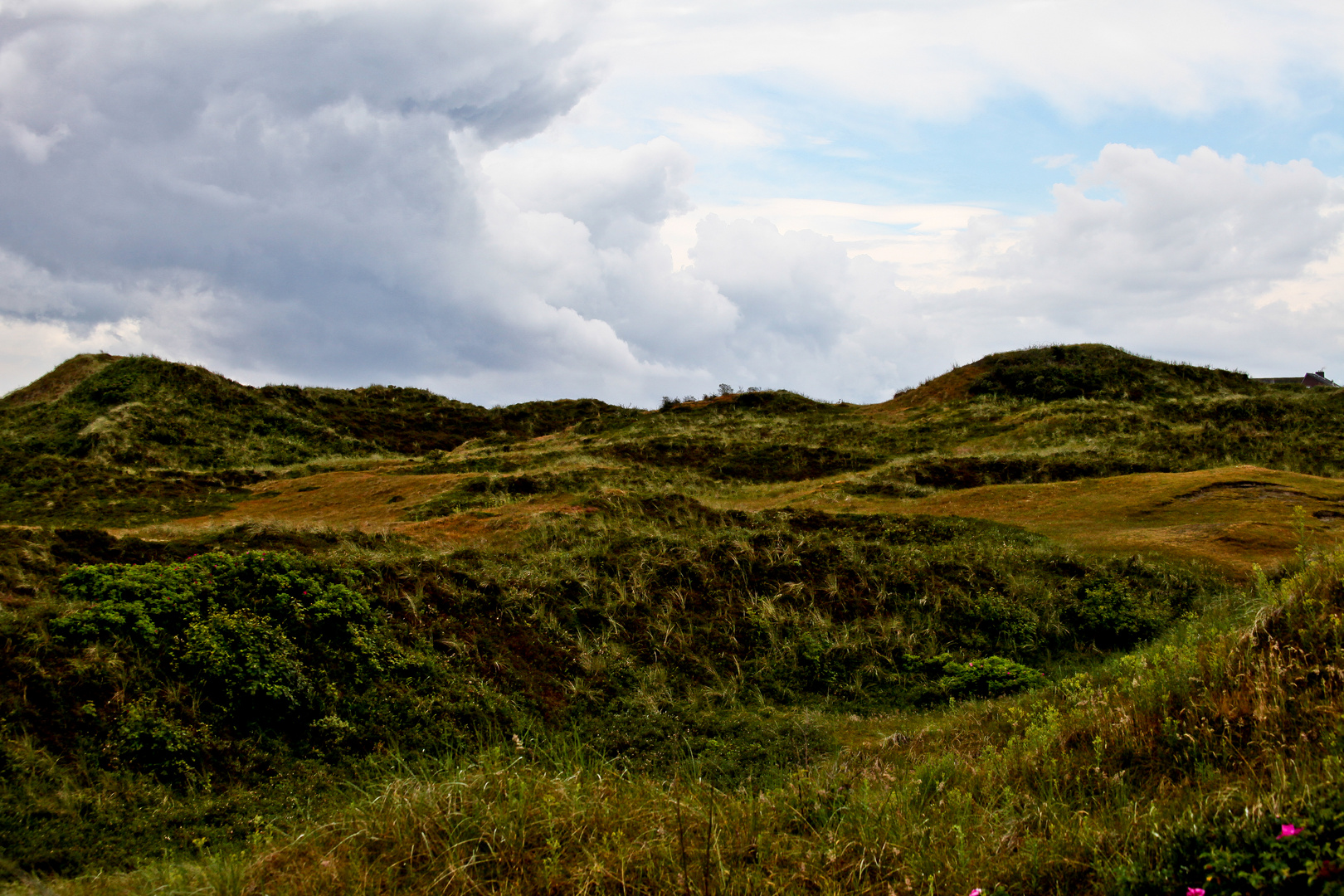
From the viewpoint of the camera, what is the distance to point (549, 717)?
7.25m

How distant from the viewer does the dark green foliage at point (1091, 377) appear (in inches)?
1344

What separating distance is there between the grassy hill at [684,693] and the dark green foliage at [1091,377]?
1795 cm

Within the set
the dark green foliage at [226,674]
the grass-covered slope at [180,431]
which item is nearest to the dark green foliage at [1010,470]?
the dark green foliage at [226,674]

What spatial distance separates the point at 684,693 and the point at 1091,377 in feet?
109

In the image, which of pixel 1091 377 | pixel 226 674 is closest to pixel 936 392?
pixel 1091 377

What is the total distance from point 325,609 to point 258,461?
25842mm

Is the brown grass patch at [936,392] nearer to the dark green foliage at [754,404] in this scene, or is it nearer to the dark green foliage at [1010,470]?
the dark green foliage at [754,404]

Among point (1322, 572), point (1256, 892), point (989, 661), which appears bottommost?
point (989, 661)

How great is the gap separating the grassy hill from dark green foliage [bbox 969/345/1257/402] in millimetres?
17953

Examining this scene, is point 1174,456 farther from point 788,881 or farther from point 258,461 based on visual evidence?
point 258,461

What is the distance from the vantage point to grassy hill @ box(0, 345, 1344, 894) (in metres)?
3.50

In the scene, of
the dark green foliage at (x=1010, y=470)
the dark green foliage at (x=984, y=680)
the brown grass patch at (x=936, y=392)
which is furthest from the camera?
the brown grass patch at (x=936, y=392)

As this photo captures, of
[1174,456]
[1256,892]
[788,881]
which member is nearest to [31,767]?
[788,881]

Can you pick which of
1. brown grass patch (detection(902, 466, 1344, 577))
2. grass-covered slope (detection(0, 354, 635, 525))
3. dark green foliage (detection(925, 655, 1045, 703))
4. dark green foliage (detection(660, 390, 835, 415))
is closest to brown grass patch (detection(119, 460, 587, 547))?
grass-covered slope (detection(0, 354, 635, 525))
